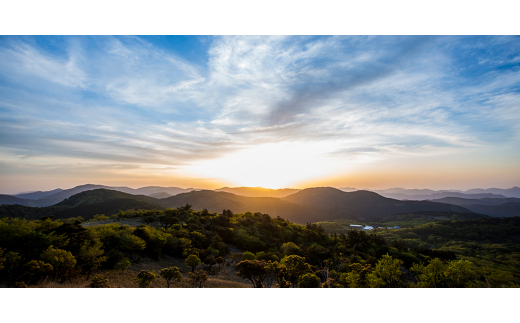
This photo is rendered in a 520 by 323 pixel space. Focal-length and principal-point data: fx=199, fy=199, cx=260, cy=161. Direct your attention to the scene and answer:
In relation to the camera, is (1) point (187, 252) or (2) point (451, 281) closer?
(2) point (451, 281)

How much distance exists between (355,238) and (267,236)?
1759 cm

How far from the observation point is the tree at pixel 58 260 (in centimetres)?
1028

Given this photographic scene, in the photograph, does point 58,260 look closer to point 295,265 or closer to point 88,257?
point 88,257

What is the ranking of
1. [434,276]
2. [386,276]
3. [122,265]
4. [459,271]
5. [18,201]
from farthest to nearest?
1. [18,201]
2. [122,265]
3. [459,271]
4. [434,276]
5. [386,276]

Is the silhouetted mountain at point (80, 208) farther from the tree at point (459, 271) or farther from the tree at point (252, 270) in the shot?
the tree at point (459, 271)

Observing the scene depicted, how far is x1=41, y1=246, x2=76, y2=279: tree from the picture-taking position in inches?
405

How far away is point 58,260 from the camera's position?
1024cm

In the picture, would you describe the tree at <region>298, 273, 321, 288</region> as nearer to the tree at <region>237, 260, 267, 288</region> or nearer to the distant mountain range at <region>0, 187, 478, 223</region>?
the tree at <region>237, 260, 267, 288</region>

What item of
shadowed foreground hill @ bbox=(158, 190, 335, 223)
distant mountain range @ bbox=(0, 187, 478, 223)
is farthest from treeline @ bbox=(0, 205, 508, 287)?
shadowed foreground hill @ bbox=(158, 190, 335, 223)

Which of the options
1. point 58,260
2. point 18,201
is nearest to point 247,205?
point 18,201

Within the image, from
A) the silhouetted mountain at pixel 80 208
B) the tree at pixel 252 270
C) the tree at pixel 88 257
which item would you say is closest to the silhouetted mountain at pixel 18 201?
the silhouetted mountain at pixel 80 208

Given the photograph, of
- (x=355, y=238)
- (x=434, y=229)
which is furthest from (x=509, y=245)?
(x=355, y=238)

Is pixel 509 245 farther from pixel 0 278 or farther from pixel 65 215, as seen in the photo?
pixel 65 215

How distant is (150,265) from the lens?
17.9 meters
